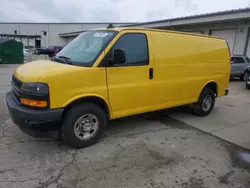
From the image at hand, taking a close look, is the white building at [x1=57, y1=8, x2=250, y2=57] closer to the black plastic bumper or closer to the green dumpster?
the green dumpster

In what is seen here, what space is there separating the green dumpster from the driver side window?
14167mm

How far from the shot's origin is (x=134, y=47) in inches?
161

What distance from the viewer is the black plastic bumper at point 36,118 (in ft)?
10.4

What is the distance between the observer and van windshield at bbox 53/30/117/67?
3.67 m

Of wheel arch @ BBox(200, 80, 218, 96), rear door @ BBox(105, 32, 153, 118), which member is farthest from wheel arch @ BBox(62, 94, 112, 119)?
wheel arch @ BBox(200, 80, 218, 96)

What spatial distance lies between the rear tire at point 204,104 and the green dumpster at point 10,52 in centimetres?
1453

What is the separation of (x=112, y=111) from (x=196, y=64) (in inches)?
102

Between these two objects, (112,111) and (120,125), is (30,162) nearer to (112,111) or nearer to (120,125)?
(112,111)

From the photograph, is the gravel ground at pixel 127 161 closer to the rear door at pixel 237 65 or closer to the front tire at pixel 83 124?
the front tire at pixel 83 124

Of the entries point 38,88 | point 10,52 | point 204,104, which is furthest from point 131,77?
point 10,52

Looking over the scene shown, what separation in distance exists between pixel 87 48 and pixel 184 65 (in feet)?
7.58

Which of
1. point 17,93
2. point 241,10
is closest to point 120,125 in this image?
point 17,93

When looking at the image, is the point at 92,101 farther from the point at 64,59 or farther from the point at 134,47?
the point at 134,47

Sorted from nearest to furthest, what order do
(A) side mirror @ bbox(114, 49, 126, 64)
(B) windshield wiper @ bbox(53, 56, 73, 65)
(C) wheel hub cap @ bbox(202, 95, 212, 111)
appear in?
(A) side mirror @ bbox(114, 49, 126, 64)
(B) windshield wiper @ bbox(53, 56, 73, 65)
(C) wheel hub cap @ bbox(202, 95, 212, 111)
